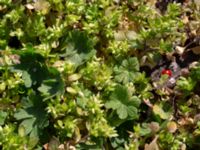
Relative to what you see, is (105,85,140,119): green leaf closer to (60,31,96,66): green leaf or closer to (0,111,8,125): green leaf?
(60,31,96,66): green leaf

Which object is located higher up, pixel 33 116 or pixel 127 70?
pixel 127 70

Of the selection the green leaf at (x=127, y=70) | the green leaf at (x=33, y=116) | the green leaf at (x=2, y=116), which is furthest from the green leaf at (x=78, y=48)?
the green leaf at (x=2, y=116)

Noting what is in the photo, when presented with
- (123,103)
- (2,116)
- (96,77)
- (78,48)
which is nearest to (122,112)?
(123,103)

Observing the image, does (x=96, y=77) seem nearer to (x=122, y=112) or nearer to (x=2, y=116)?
(x=122, y=112)

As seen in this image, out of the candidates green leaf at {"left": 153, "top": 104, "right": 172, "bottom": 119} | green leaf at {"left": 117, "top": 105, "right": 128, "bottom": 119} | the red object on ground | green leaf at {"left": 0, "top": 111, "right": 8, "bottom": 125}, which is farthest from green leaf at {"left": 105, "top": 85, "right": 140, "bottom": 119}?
green leaf at {"left": 0, "top": 111, "right": 8, "bottom": 125}

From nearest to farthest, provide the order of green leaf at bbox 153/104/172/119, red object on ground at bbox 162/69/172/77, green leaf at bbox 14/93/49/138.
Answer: green leaf at bbox 14/93/49/138 → green leaf at bbox 153/104/172/119 → red object on ground at bbox 162/69/172/77

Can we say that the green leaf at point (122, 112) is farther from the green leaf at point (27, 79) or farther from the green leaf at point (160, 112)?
the green leaf at point (27, 79)

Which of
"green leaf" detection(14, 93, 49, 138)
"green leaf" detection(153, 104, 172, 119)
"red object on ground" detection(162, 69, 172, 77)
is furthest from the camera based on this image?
"red object on ground" detection(162, 69, 172, 77)

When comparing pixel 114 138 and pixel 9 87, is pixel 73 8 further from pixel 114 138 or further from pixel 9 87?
pixel 114 138
